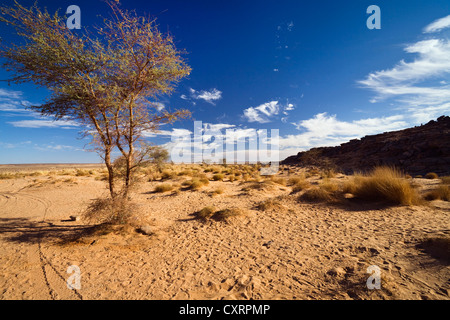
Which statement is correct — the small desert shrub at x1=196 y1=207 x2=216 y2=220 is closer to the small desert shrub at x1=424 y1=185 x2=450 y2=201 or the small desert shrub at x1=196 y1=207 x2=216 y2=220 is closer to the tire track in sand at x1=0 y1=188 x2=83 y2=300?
the tire track in sand at x1=0 y1=188 x2=83 y2=300

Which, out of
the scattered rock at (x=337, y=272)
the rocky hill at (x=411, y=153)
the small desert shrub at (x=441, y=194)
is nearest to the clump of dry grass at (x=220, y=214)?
the scattered rock at (x=337, y=272)

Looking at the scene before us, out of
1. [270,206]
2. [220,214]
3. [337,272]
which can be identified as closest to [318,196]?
[270,206]

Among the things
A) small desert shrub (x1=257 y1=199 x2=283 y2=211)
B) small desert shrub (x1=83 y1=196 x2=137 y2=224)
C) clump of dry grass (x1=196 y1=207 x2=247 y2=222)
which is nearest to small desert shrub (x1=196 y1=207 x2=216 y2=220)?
clump of dry grass (x1=196 y1=207 x2=247 y2=222)

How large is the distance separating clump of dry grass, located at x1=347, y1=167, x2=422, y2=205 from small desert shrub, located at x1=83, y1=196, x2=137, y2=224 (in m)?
10.4

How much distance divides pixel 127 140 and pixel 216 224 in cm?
438

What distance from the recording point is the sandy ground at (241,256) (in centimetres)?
331

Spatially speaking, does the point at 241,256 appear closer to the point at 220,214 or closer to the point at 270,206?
the point at 220,214

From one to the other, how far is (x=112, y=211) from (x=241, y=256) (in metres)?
4.41

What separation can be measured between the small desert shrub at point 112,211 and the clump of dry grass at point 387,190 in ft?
34.2

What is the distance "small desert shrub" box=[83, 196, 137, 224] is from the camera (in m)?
5.84

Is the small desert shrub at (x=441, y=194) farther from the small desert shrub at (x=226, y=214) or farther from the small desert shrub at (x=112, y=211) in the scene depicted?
the small desert shrub at (x=112, y=211)
